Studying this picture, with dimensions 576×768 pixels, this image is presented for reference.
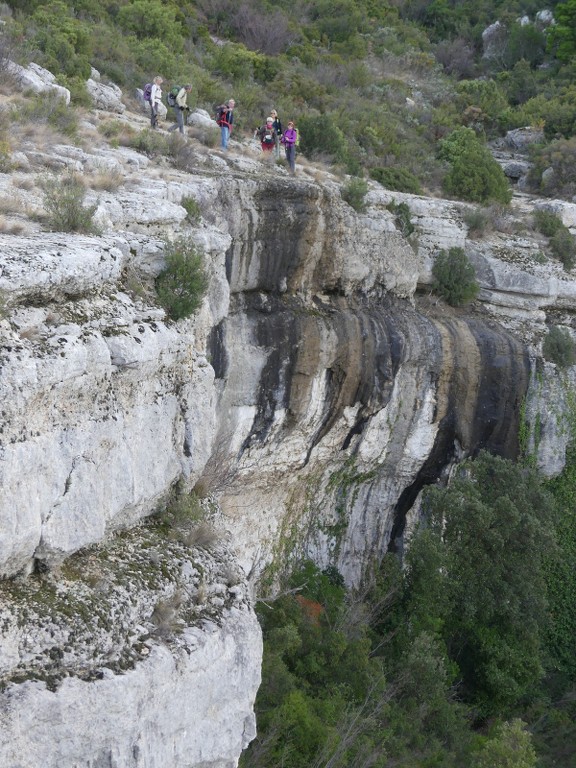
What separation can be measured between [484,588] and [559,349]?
18.8ft

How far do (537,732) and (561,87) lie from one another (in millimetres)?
25592

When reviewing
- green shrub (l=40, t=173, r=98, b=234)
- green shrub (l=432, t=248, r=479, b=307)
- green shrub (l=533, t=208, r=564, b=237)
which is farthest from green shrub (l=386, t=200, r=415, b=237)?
green shrub (l=40, t=173, r=98, b=234)

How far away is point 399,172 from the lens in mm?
20406

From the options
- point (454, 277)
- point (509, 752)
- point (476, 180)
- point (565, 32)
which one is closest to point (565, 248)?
point (454, 277)

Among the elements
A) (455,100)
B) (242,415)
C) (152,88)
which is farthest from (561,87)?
(242,415)

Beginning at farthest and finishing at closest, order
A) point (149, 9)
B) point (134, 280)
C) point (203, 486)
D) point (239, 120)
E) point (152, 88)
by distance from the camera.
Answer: point (149, 9) → point (239, 120) → point (152, 88) → point (203, 486) → point (134, 280)

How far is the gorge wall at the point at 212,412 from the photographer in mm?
6492

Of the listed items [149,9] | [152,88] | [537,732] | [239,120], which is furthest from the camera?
[149,9]

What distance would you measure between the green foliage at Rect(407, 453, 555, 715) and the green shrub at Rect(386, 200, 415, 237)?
5.86 m

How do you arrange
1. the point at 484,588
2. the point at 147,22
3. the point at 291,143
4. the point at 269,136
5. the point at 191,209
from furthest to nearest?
the point at 147,22
the point at 269,136
the point at 291,143
the point at 484,588
the point at 191,209

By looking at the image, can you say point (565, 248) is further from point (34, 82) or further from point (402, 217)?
point (34, 82)

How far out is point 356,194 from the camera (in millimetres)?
16156

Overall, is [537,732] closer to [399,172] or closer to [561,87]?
Result: [399,172]

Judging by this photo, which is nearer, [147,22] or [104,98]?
[104,98]
